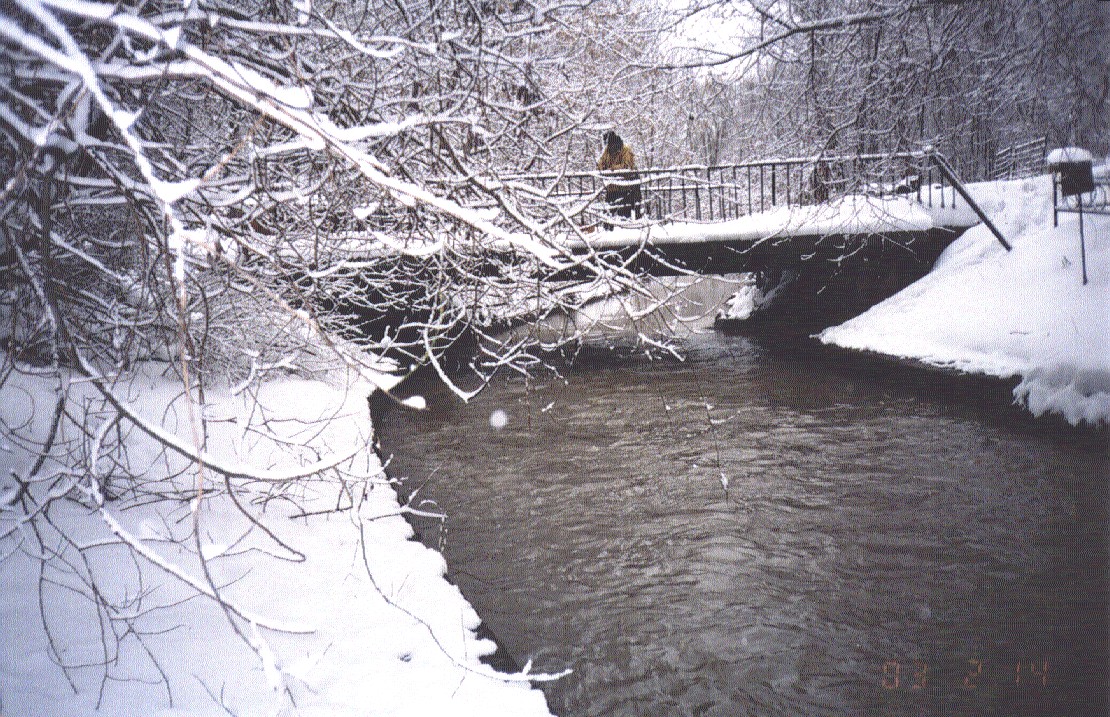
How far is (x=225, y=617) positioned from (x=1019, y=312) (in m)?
11.6

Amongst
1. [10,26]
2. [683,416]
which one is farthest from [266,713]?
[683,416]

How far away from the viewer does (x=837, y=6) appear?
8438 mm

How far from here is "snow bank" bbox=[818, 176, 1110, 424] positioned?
9.14 metres

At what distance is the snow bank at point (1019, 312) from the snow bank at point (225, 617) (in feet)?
25.7

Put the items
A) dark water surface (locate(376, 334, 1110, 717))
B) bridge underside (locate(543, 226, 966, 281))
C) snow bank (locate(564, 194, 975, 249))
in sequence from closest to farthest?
dark water surface (locate(376, 334, 1110, 717)) → snow bank (locate(564, 194, 975, 249)) → bridge underside (locate(543, 226, 966, 281))

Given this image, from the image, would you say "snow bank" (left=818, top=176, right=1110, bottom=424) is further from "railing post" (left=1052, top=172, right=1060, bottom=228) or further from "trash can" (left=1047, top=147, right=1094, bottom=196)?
"trash can" (left=1047, top=147, right=1094, bottom=196)

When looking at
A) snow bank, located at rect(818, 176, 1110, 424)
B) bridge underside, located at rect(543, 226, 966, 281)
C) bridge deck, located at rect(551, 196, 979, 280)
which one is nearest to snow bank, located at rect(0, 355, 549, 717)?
snow bank, located at rect(818, 176, 1110, 424)

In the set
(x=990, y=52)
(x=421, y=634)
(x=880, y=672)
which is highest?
(x=990, y=52)

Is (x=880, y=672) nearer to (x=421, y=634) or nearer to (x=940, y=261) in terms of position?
(x=421, y=634)

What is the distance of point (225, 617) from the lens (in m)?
4.32

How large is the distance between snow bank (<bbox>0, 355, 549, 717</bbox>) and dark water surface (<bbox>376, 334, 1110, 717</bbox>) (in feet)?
2.67

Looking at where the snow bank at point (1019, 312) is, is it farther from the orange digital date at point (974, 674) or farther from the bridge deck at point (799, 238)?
the orange digital date at point (974, 674)

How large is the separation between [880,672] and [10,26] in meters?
5.30

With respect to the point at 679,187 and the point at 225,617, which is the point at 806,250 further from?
the point at 225,617
